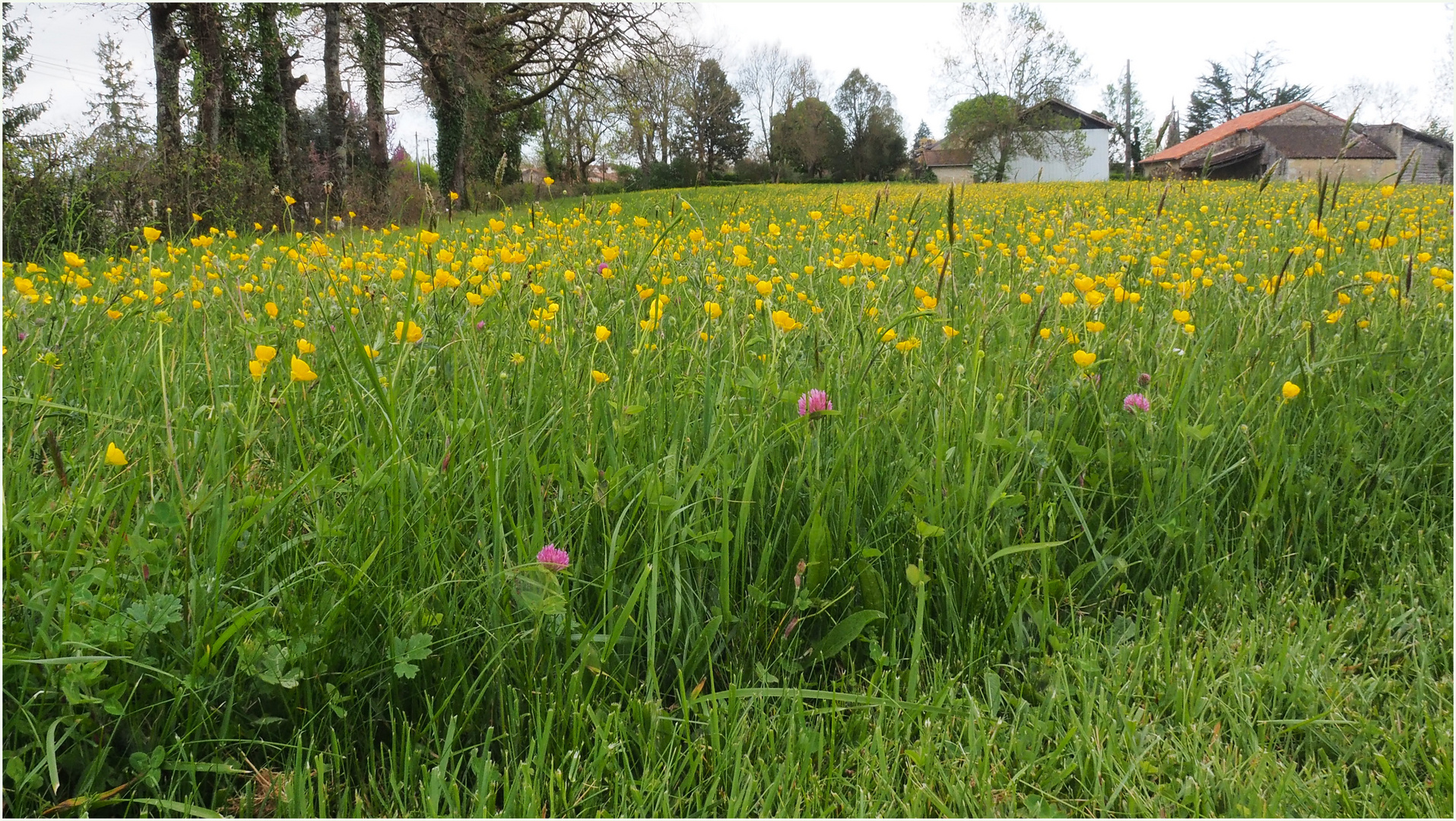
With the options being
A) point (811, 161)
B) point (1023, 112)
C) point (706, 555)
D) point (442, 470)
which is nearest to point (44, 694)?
point (442, 470)

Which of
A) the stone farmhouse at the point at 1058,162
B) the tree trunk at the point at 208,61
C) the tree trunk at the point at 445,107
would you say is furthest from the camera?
the stone farmhouse at the point at 1058,162

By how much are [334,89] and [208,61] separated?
13.5 feet

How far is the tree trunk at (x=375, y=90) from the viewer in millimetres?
16141

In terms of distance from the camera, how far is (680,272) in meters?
3.36

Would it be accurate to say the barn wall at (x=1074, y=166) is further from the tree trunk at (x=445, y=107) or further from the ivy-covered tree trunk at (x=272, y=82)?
the ivy-covered tree trunk at (x=272, y=82)

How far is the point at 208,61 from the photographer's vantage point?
1188 centimetres

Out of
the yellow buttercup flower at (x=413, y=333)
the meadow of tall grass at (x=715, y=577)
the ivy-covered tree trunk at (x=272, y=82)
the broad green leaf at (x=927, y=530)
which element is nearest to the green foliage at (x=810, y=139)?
the ivy-covered tree trunk at (x=272, y=82)

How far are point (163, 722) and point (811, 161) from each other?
53384 millimetres

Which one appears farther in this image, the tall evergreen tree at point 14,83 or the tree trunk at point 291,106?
the tree trunk at point 291,106

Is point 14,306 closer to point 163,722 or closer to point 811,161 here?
point 163,722

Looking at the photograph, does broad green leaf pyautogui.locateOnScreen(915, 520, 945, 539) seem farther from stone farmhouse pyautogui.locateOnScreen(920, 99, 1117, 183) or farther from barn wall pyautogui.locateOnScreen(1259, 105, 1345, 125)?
barn wall pyautogui.locateOnScreen(1259, 105, 1345, 125)

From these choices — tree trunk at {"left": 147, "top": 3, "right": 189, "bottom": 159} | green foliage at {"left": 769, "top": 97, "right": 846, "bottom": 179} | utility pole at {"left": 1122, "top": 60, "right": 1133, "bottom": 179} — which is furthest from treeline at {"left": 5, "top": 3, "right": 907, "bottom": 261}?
green foliage at {"left": 769, "top": 97, "right": 846, "bottom": 179}

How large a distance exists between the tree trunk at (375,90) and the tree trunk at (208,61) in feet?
11.7

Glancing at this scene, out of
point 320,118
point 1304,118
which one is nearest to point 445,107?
point 320,118
